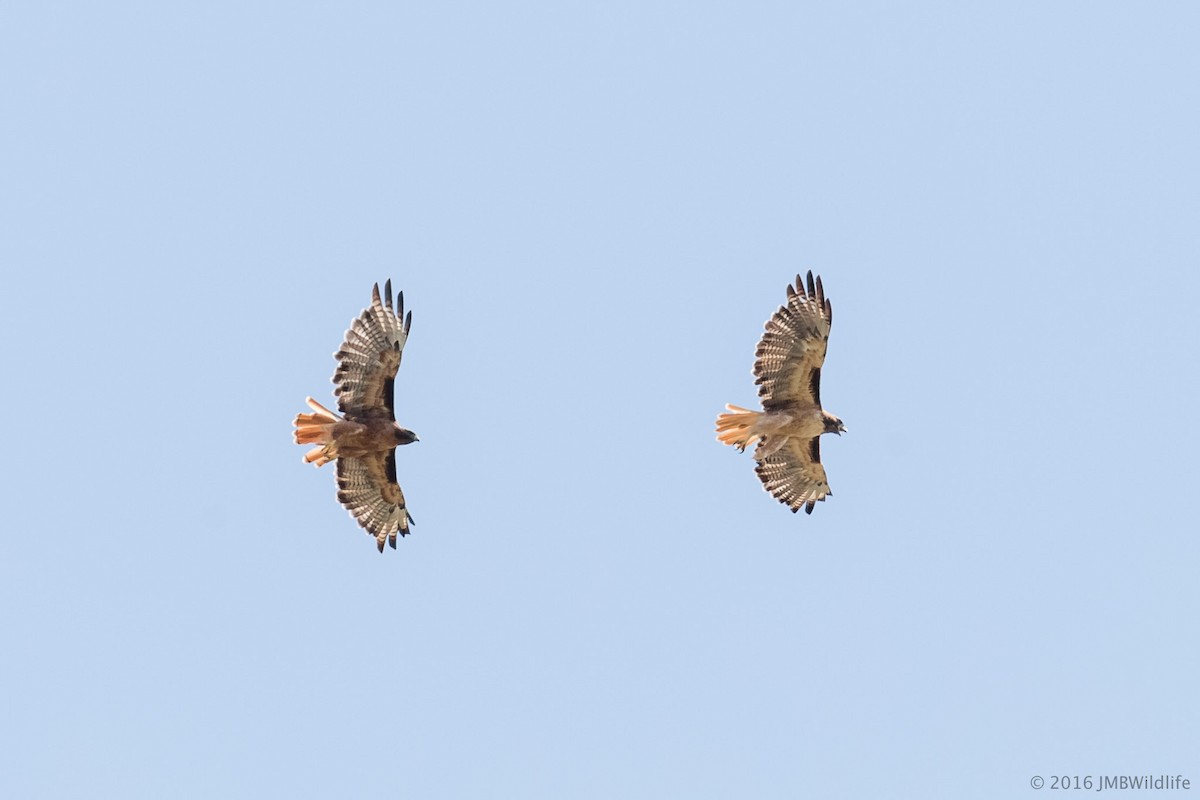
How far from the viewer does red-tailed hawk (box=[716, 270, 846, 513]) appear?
2577 cm

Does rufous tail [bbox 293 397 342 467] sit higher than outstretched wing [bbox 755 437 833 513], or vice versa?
outstretched wing [bbox 755 437 833 513]

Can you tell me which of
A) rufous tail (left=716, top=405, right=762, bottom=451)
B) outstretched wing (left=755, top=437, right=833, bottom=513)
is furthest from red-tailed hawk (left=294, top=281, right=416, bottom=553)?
outstretched wing (left=755, top=437, right=833, bottom=513)

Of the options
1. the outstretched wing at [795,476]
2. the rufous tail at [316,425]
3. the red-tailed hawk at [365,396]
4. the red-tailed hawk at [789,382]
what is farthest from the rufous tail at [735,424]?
the rufous tail at [316,425]

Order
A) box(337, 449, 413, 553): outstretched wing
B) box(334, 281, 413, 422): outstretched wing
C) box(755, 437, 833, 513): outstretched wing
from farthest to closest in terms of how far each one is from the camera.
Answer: box(755, 437, 833, 513): outstretched wing → box(337, 449, 413, 553): outstretched wing → box(334, 281, 413, 422): outstretched wing

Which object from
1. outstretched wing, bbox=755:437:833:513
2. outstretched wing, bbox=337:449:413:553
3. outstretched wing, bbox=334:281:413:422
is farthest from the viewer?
outstretched wing, bbox=755:437:833:513

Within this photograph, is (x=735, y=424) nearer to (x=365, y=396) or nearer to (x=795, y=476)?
(x=795, y=476)

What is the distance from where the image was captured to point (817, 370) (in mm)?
26141

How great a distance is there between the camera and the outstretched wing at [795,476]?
2770cm

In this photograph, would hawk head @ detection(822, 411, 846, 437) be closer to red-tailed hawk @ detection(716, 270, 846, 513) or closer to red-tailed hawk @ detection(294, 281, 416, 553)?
red-tailed hawk @ detection(716, 270, 846, 513)

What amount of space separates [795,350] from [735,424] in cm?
126

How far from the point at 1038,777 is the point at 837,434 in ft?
18.3

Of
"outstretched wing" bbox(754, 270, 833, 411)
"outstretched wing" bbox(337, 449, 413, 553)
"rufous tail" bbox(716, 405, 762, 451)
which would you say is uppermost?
"outstretched wing" bbox(754, 270, 833, 411)

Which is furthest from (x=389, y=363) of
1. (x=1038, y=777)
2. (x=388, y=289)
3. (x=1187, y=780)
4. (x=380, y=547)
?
Answer: (x=1187, y=780)

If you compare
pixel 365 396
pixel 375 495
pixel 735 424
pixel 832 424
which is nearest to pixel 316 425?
pixel 365 396
